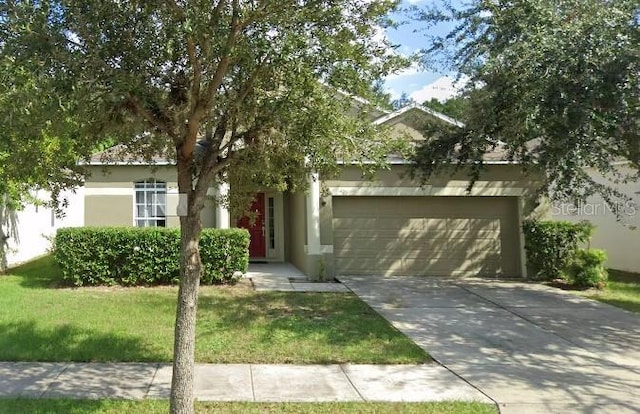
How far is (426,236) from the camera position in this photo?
15.0 meters

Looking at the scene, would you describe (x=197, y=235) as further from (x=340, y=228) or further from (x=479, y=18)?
(x=340, y=228)

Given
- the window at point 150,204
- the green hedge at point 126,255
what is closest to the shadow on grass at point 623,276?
the green hedge at point 126,255

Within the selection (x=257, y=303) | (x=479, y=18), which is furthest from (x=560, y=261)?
(x=257, y=303)

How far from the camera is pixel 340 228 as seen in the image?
48.6ft

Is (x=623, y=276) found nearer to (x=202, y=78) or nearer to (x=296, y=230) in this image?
(x=296, y=230)

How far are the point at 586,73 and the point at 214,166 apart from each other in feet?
19.4

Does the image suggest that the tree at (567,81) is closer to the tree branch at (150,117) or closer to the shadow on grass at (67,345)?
the tree branch at (150,117)

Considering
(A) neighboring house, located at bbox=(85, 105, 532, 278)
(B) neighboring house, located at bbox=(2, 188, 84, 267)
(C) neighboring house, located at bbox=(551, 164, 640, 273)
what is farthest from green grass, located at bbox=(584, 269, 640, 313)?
(B) neighboring house, located at bbox=(2, 188, 84, 267)

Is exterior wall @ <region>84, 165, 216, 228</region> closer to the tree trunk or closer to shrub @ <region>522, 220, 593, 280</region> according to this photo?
shrub @ <region>522, 220, 593, 280</region>

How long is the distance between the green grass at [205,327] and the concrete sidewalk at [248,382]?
32 cm

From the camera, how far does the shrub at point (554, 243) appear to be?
1398cm

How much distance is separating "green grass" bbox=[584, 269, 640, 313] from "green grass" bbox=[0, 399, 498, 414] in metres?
7.23

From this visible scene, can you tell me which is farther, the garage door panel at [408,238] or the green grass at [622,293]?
the garage door panel at [408,238]

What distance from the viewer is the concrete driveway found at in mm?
6185
